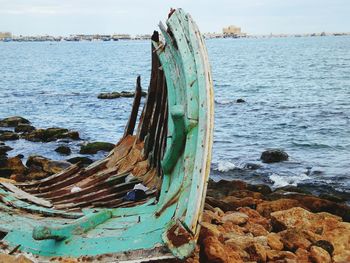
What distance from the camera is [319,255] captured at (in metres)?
6.19

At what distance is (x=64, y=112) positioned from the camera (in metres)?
28.0

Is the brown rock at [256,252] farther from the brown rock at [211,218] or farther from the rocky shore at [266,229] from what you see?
the brown rock at [211,218]

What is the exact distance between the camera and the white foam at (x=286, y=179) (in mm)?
12651

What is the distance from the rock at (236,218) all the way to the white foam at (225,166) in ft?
20.7

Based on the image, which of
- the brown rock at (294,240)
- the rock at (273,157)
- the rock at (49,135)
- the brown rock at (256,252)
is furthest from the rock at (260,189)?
the rock at (49,135)

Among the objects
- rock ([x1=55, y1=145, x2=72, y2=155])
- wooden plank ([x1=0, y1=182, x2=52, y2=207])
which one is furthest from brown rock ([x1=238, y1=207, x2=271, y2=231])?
rock ([x1=55, y1=145, x2=72, y2=155])

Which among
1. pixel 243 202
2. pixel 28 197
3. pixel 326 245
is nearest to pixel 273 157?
pixel 243 202

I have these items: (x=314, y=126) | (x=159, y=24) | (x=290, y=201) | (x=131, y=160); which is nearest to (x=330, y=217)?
(x=290, y=201)

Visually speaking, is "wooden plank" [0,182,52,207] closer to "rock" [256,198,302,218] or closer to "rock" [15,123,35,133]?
"rock" [256,198,302,218]

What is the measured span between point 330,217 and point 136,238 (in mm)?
4940

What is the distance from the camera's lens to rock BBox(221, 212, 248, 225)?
7.47m

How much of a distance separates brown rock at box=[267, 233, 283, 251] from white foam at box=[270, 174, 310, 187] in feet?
19.6

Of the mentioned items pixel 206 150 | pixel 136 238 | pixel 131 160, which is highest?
pixel 206 150

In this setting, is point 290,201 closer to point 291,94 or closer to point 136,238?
point 136,238
